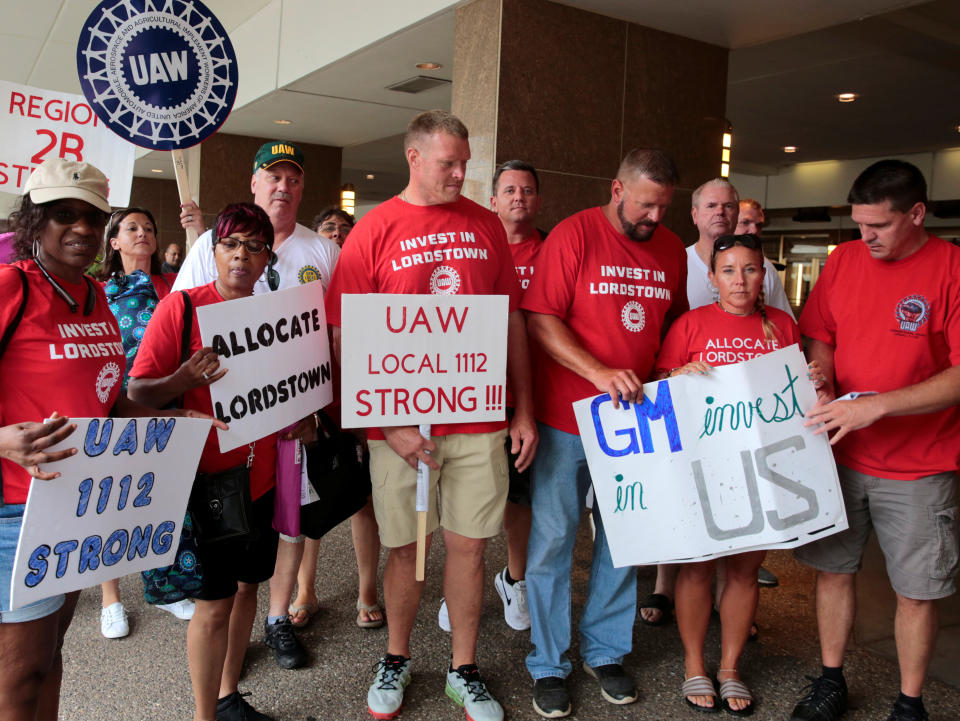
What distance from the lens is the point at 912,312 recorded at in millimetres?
2615

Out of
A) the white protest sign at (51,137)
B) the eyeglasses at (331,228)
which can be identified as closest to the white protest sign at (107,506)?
the white protest sign at (51,137)

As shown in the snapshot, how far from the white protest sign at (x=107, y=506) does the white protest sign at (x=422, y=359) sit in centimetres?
59

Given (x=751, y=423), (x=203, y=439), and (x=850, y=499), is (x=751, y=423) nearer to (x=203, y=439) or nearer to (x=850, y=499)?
(x=850, y=499)

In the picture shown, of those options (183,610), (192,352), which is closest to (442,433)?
(192,352)

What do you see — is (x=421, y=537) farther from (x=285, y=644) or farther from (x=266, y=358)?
(x=285, y=644)

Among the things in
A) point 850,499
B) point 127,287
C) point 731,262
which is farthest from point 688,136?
point 127,287

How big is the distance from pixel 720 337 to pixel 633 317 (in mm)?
319

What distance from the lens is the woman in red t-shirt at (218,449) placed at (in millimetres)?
2238

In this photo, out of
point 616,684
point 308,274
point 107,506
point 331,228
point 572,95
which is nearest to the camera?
point 107,506

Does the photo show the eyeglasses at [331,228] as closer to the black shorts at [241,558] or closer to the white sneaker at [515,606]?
the white sneaker at [515,606]

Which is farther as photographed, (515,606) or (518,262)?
(518,262)

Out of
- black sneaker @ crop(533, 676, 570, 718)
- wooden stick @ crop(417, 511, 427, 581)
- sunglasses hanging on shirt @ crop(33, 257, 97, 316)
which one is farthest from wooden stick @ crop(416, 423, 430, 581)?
sunglasses hanging on shirt @ crop(33, 257, 97, 316)

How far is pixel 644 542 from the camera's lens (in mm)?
2742

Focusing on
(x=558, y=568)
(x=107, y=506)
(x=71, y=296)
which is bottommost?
(x=558, y=568)
